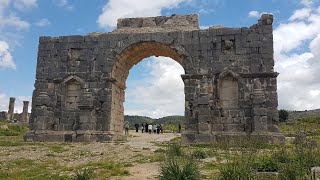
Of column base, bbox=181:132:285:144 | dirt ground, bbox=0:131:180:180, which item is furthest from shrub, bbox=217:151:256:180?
column base, bbox=181:132:285:144

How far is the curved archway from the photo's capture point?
17781mm

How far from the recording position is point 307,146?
20.7ft

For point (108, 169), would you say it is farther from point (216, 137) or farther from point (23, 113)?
point (23, 113)

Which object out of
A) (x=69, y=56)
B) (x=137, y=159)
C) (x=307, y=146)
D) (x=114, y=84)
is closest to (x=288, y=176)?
(x=307, y=146)

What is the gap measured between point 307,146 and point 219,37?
11486 millimetres

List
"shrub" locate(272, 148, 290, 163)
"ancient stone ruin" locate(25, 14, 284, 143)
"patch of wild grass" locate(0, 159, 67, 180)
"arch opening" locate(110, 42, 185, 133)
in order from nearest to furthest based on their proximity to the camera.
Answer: "shrub" locate(272, 148, 290, 163) → "patch of wild grass" locate(0, 159, 67, 180) → "ancient stone ruin" locate(25, 14, 284, 143) → "arch opening" locate(110, 42, 185, 133)

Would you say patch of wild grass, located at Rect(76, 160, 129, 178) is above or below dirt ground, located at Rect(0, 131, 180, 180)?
below

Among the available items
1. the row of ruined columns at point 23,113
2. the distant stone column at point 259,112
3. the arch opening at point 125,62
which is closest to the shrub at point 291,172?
the distant stone column at point 259,112

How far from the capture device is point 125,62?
19266mm

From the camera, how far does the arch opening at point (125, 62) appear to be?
18.1m

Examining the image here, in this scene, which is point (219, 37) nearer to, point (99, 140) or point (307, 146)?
point (99, 140)

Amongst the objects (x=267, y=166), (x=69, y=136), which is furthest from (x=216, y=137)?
(x=267, y=166)

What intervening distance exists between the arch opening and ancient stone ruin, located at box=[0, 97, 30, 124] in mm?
26639

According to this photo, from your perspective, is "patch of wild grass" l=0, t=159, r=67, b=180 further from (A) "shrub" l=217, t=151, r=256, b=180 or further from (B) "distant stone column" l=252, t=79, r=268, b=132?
(B) "distant stone column" l=252, t=79, r=268, b=132
